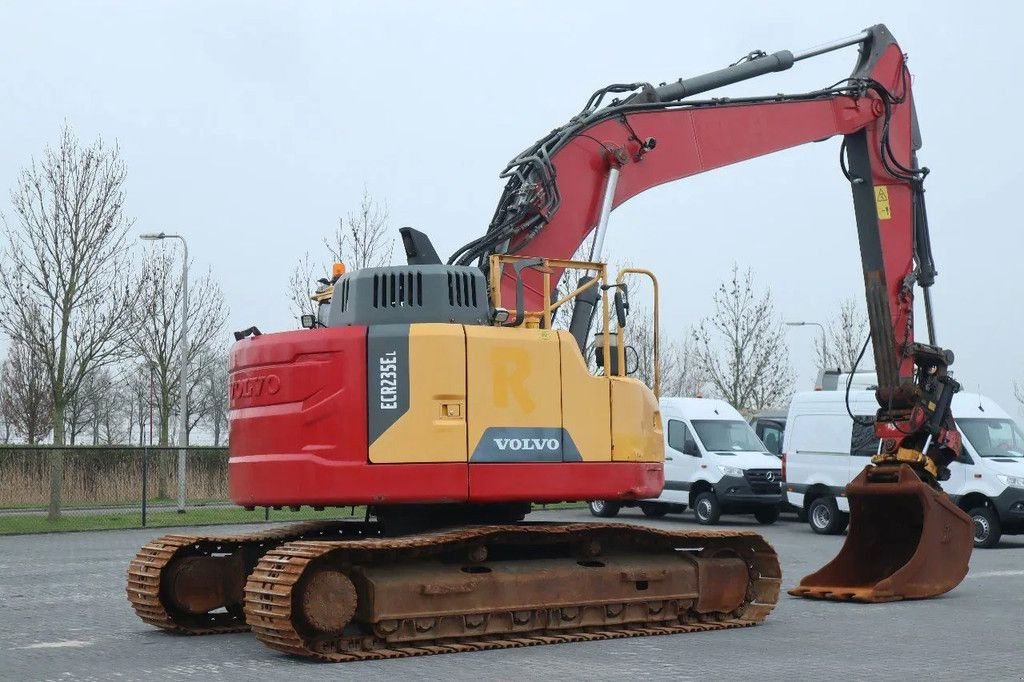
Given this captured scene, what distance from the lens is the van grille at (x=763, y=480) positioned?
27.8m

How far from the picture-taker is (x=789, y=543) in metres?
23.2

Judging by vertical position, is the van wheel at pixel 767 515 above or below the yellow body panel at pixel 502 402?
below

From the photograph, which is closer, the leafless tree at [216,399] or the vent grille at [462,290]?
the vent grille at [462,290]

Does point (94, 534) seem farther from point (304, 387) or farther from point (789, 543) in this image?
point (304, 387)

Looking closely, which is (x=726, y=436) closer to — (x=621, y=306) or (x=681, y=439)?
(x=681, y=439)

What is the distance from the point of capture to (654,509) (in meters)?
30.4

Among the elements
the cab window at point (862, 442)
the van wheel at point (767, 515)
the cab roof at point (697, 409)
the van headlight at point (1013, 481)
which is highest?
the cab roof at point (697, 409)

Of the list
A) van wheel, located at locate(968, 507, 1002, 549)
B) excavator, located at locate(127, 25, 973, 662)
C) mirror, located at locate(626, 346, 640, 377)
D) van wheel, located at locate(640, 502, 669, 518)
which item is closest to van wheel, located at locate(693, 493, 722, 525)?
van wheel, located at locate(640, 502, 669, 518)

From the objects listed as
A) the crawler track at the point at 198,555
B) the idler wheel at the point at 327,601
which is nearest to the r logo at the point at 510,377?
the idler wheel at the point at 327,601

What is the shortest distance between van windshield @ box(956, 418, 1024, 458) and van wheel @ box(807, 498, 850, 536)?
9.00 ft

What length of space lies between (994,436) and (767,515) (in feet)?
19.6

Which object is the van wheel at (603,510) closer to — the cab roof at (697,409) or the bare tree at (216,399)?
the cab roof at (697,409)

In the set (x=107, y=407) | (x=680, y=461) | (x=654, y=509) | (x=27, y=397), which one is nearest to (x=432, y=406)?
(x=680, y=461)

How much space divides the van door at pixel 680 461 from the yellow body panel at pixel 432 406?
18228 millimetres
